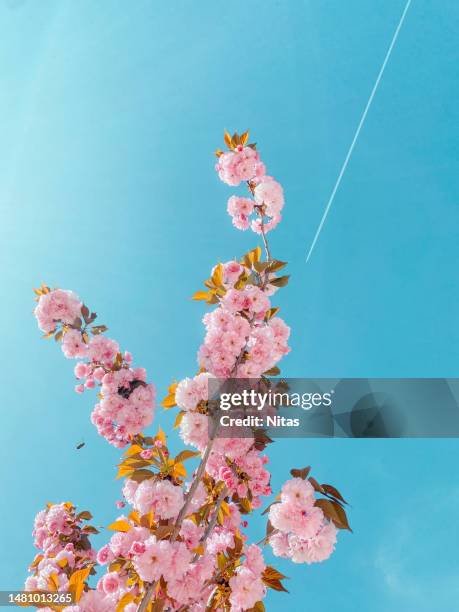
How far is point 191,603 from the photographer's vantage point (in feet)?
9.96

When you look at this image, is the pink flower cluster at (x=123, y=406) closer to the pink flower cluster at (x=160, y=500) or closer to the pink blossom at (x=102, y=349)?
the pink blossom at (x=102, y=349)

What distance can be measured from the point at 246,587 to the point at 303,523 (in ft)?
1.85

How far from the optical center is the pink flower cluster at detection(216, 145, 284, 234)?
5398 millimetres

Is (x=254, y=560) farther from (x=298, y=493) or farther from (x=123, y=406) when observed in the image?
(x=123, y=406)

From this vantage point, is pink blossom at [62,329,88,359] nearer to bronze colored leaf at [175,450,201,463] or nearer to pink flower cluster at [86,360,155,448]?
pink flower cluster at [86,360,155,448]

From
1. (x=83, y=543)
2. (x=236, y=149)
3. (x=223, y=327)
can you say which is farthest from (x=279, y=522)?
(x=236, y=149)

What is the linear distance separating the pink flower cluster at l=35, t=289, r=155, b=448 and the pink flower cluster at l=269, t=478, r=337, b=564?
1.78m

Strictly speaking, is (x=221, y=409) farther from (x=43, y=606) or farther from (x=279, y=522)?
(x=43, y=606)

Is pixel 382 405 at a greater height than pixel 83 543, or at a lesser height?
greater

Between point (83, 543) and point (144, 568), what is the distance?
11.2 ft

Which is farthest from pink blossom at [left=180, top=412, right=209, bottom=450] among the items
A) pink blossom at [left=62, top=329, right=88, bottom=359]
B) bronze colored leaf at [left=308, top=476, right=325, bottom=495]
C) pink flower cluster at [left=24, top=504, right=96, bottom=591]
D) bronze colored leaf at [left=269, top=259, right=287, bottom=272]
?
pink flower cluster at [left=24, top=504, right=96, bottom=591]

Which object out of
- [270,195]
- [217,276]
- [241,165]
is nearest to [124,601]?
[217,276]

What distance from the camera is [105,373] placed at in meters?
4.84

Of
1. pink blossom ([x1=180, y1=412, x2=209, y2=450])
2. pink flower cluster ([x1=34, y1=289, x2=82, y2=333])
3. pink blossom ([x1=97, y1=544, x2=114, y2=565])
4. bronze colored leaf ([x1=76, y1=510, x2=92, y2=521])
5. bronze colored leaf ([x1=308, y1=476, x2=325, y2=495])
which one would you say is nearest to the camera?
bronze colored leaf ([x1=308, y1=476, x2=325, y2=495])
